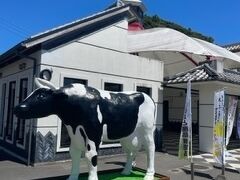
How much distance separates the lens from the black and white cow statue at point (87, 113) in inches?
207

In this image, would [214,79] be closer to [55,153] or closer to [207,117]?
[207,117]

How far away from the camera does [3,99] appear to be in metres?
12.8

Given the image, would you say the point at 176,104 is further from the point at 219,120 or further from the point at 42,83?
the point at 42,83

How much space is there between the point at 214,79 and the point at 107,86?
3866 mm

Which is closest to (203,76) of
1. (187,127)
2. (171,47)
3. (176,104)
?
(171,47)

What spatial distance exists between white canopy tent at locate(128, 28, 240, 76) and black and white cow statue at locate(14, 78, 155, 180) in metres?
5.19

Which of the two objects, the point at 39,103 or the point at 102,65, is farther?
the point at 102,65

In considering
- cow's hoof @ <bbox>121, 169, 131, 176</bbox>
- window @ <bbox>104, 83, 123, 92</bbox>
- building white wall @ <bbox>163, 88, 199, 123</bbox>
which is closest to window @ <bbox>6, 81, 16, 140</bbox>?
window @ <bbox>104, 83, 123, 92</bbox>

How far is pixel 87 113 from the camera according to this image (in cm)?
535

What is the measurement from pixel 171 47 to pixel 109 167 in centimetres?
475

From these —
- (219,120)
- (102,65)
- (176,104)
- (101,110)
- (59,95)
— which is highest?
(102,65)

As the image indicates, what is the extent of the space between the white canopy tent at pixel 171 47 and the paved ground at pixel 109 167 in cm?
378

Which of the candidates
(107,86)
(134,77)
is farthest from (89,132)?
(134,77)

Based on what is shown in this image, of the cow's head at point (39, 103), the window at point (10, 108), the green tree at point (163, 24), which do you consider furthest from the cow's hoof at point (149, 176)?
the green tree at point (163, 24)
